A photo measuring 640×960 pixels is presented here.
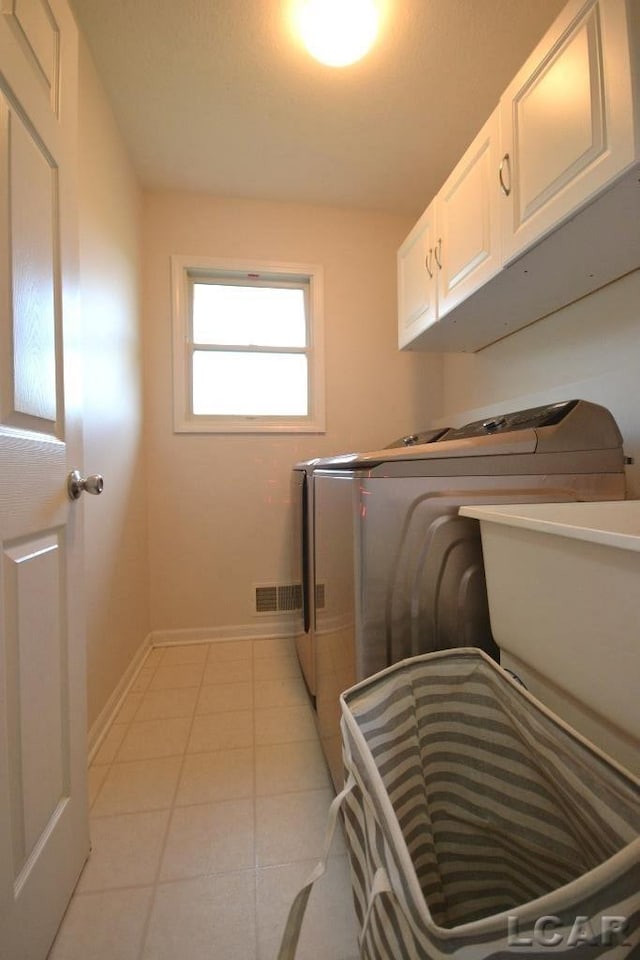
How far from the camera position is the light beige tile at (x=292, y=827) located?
0.96 meters

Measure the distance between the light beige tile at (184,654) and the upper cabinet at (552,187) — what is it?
6.95 ft

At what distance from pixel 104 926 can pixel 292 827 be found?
1.48ft

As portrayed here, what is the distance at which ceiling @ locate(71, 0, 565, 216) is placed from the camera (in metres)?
1.31

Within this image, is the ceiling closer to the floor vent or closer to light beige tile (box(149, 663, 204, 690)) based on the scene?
the floor vent

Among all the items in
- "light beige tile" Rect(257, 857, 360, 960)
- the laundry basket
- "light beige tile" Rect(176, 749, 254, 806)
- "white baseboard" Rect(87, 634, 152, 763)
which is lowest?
"light beige tile" Rect(257, 857, 360, 960)

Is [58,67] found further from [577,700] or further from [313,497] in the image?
[577,700]

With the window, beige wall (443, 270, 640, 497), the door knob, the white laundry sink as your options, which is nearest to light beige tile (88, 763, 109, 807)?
the door knob

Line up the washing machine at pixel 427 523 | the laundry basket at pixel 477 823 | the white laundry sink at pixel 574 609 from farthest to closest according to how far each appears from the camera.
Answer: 1. the washing machine at pixel 427 523
2. the white laundry sink at pixel 574 609
3. the laundry basket at pixel 477 823

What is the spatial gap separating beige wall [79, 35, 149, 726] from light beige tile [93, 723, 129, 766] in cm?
11

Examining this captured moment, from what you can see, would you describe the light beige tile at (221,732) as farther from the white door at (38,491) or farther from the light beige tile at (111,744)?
the white door at (38,491)

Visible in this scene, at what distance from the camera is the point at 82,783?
925 millimetres

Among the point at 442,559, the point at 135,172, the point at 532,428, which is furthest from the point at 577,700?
the point at 135,172

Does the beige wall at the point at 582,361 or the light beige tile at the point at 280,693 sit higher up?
the beige wall at the point at 582,361

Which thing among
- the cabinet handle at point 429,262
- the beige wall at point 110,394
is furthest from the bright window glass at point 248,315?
the cabinet handle at point 429,262
